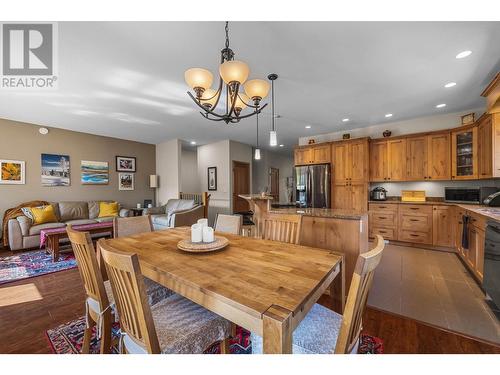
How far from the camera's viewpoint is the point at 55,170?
15.7 feet

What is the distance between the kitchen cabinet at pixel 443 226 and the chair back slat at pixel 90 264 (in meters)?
4.82

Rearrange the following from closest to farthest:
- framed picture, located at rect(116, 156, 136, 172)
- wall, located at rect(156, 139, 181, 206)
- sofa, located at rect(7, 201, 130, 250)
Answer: sofa, located at rect(7, 201, 130, 250) → framed picture, located at rect(116, 156, 136, 172) → wall, located at rect(156, 139, 181, 206)

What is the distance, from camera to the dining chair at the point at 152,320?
82cm

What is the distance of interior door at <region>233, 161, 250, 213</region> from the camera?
6.55 meters

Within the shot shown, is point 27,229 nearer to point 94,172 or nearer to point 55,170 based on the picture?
point 55,170

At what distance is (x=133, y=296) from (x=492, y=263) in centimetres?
305

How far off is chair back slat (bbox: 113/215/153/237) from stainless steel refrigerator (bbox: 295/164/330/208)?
11.6ft

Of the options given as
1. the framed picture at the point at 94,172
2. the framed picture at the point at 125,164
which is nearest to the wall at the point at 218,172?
the framed picture at the point at 125,164

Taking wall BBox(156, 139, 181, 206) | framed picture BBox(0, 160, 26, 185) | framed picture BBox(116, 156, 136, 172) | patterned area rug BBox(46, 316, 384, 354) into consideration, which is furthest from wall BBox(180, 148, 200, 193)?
patterned area rug BBox(46, 316, 384, 354)

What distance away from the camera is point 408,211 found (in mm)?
3941

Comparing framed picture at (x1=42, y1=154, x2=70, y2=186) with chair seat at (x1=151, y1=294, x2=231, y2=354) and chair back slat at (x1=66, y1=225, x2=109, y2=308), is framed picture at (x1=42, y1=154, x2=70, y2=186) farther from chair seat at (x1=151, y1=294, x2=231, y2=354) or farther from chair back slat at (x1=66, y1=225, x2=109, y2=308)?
chair seat at (x1=151, y1=294, x2=231, y2=354)

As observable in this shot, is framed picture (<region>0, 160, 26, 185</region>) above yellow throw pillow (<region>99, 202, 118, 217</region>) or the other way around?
above

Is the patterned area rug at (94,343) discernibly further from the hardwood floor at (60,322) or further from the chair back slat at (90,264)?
the chair back slat at (90,264)
